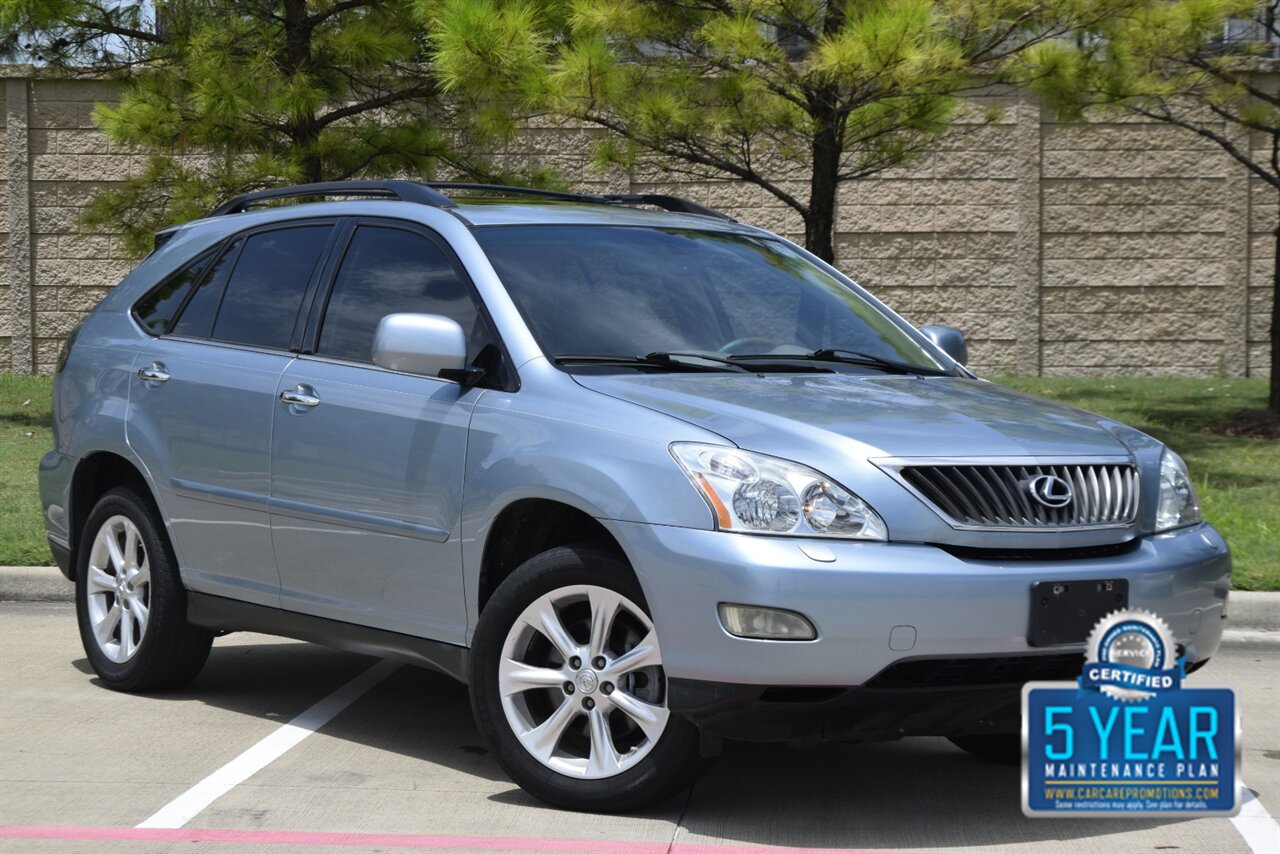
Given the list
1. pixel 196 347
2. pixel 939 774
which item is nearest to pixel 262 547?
pixel 196 347

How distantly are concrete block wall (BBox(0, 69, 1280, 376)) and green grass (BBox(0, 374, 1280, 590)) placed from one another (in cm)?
53

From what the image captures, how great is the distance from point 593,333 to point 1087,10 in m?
7.48

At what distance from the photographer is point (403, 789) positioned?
5242 millimetres

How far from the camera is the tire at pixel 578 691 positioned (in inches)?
185

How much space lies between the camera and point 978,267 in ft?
57.0

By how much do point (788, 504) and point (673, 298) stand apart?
1.38 metres

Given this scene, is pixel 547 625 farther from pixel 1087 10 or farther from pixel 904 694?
pixel 1087 10

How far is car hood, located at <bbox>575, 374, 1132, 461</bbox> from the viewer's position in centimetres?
457

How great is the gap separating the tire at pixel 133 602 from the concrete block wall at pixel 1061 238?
1073 cm

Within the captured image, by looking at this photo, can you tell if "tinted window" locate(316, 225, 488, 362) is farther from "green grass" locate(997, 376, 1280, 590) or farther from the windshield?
"green grass" locate(997, 376, 1280, 590)

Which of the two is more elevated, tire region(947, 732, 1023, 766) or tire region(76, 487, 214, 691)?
tire region(76, 487, 214, 691)

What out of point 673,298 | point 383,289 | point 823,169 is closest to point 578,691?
point 673,298

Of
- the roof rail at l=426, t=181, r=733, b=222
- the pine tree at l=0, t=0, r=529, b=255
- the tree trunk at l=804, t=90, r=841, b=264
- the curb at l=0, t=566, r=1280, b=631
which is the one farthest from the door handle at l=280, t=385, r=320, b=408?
the pine tree at l=0, t=0, r=529, b=255

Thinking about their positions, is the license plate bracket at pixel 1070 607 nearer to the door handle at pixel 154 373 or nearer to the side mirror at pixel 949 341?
the side mirror at pixel 949 341
